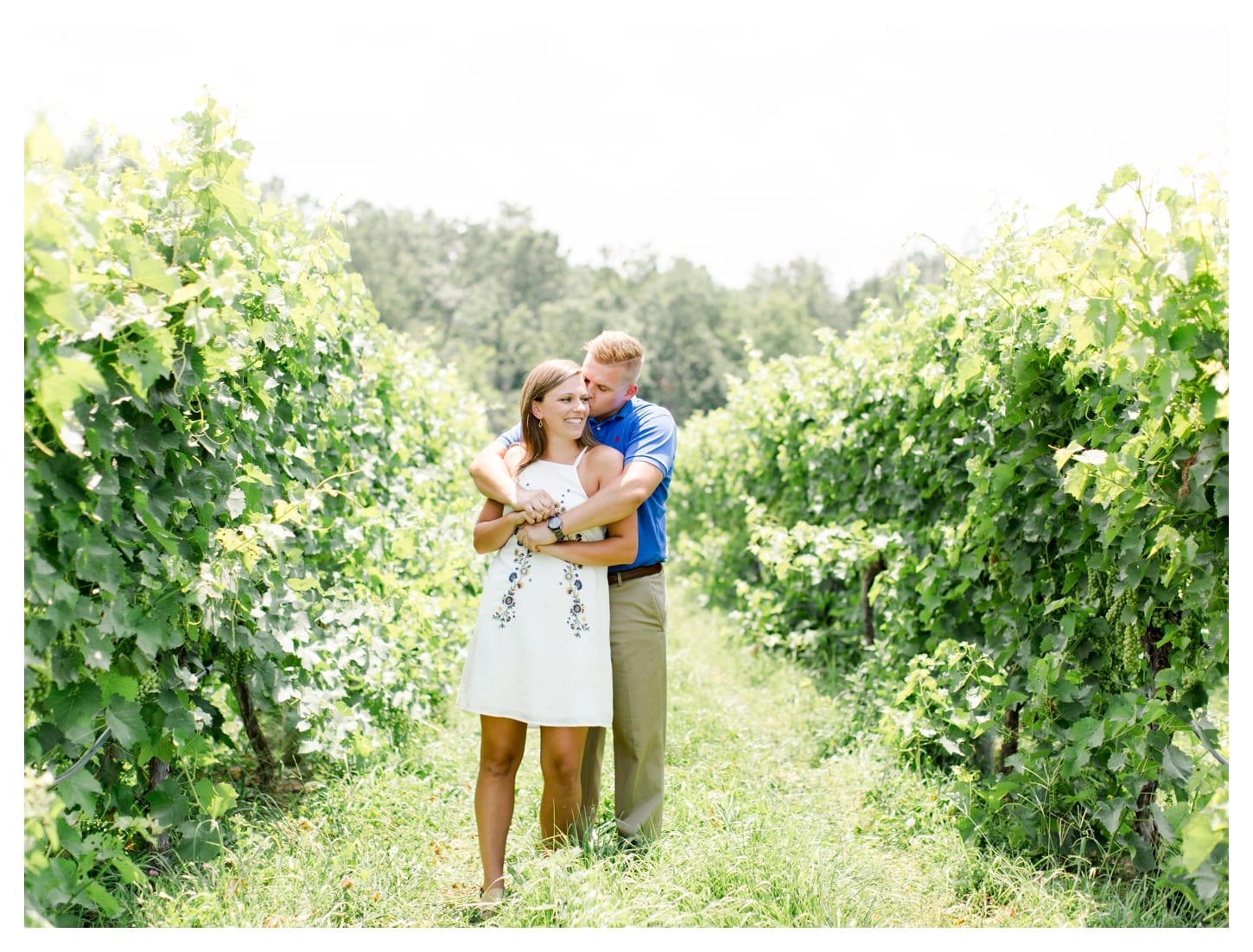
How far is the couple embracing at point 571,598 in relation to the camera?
325 cm

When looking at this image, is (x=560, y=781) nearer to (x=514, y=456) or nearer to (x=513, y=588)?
(x=513, y=588)

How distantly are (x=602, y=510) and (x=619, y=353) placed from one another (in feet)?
2.05

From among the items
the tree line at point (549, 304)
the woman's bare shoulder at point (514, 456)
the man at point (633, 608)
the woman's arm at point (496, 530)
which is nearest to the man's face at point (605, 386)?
the man at point (633, 608)

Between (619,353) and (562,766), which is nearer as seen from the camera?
(562,766)

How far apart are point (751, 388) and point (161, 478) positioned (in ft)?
22.0

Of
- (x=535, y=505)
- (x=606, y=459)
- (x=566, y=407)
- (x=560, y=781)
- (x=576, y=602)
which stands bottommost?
(x=560, y=781)

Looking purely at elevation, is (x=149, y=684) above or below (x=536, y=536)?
below

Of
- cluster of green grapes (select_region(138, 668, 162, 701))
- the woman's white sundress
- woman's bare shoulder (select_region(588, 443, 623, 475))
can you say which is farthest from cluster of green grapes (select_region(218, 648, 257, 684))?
woman's bare shoulder (select_region(588, 443, 623, 475))

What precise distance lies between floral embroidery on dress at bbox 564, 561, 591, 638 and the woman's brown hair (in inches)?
16.1

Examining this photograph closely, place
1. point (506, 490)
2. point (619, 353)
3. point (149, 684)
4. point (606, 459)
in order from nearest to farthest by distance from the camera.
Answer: point (149, 684) → point (506, 490) → point (606, 459) → point (619, 353)

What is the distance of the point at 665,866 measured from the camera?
3330mm

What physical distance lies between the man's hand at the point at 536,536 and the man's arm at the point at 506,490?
33mm

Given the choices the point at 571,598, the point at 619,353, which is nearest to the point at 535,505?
the point at 571,598

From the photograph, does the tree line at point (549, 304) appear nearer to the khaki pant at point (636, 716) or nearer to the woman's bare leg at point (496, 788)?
the khaki pant at point (636, 716)
